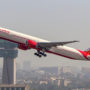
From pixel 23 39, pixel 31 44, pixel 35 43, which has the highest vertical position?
pixel 23 39

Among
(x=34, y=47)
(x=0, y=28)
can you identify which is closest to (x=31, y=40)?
(x=34, y=47)

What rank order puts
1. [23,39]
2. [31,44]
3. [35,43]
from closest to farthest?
[31,44], [23,39], [35,43]

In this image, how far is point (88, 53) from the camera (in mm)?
110500

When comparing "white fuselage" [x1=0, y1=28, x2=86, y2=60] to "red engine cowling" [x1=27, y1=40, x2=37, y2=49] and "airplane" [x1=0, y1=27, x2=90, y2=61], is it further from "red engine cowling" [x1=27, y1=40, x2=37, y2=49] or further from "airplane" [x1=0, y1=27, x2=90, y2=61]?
"red engine cowling" [x1=27, y1=40, x2=37, y2=49]

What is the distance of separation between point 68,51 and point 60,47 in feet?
11.1

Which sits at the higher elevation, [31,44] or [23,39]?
[23,39]

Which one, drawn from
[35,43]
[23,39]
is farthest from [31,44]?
[23,39]

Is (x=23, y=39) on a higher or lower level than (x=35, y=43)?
higher

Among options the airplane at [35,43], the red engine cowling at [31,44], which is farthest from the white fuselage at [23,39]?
the red engine cowling at [31,44]

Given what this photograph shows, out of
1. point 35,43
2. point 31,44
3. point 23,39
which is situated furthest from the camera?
point 35,43

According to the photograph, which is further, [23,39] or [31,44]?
[23,39]

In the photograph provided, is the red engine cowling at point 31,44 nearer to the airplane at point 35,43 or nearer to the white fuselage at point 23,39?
the airplane at point 35,43

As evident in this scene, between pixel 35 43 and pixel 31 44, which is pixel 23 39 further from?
pixel 35 43

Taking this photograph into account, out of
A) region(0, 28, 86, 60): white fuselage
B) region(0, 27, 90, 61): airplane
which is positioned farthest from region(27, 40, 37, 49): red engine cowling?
region(0, 28, 86, 60): white fuselage
